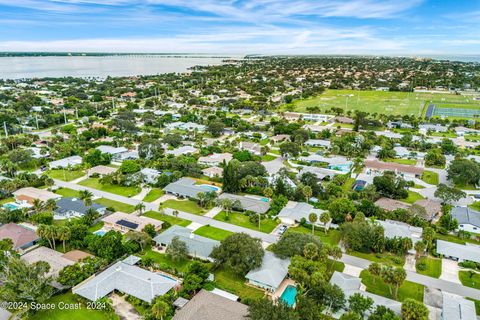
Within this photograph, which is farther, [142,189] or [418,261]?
[142,189]

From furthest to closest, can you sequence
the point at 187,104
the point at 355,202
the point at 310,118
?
the point at 187,104 → the point at 310,118 → the point at 355,202

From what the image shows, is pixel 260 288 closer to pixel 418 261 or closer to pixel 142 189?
Result: pixel 418 261

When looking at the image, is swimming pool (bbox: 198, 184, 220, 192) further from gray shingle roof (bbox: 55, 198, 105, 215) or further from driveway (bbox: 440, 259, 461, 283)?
driveway (bbox: 440, 259, 461, 283)

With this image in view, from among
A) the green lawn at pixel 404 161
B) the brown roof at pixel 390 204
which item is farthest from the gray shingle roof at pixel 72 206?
the green lawn at pixel 404 161

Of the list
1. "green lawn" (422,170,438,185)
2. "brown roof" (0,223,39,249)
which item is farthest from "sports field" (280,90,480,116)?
"brown roof" (0,223,39,249)

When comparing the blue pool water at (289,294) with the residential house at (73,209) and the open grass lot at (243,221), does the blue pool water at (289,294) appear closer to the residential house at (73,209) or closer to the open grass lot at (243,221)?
the open grass lot at (243,221)

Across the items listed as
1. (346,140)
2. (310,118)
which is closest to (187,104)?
(310,118)
